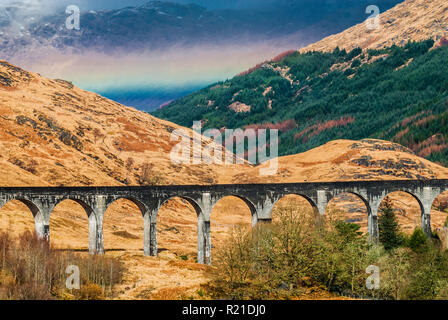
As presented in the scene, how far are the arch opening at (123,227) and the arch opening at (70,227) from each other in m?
3.21

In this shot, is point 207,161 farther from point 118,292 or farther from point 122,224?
point 118,292

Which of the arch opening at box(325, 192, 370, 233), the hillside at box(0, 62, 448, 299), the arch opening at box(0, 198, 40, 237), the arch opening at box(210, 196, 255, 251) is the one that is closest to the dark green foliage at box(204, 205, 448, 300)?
the hillside at box(0, 62, 448, 299)

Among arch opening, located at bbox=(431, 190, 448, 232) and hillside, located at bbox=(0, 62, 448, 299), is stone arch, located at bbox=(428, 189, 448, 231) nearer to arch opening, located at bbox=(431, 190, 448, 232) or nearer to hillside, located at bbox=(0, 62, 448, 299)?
arch opening, located at bbox=(431, 190, 448, 232)

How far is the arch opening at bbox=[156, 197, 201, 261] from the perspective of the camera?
246 feet

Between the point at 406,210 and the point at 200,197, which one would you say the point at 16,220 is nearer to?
the point at 200,197

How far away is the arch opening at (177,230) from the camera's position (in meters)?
75.1

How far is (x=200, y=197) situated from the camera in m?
70.0

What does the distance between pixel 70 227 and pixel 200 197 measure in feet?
75.4

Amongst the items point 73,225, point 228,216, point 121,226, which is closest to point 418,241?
point 121,226

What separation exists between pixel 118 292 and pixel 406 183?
46424mm

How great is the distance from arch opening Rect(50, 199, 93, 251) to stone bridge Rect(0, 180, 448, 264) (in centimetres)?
177

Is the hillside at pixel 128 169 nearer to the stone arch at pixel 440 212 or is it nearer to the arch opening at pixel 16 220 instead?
the arch opening at pixel 16 220
